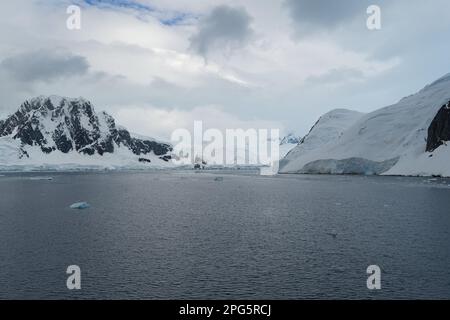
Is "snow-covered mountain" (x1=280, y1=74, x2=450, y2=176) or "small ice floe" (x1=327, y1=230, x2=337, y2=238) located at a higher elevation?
"snow-covered mountain" (x1=280, y1=74, x2=450, y2=176)

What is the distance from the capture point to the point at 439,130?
122 meters

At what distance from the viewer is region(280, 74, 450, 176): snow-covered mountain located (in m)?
121

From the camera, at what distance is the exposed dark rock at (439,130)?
120 m

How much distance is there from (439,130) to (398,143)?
22565 mm

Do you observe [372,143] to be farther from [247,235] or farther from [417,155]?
[247,235]
